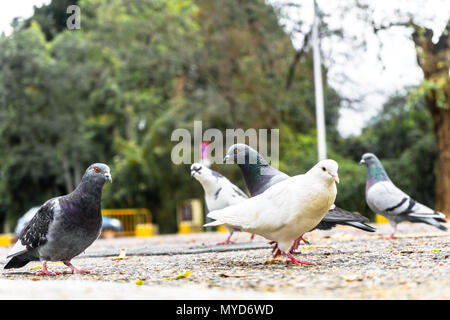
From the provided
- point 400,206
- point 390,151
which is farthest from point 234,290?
point 390,151

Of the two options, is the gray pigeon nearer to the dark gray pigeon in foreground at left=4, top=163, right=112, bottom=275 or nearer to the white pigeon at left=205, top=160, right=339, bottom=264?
the white pigeon at left=205, top=160, right=339, bottom=264

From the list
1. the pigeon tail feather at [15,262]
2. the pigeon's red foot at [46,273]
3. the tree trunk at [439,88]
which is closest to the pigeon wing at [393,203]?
the pigeon's red foot at [46,273]

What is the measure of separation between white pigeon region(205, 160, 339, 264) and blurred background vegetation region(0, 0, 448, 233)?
13.5 m

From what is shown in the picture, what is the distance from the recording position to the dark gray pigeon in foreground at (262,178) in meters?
5.38

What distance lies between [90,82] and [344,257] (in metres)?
20.9

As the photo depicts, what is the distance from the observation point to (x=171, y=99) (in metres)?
23.7

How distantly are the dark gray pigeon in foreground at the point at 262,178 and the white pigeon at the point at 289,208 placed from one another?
0.98m

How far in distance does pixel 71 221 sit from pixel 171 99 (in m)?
19.6

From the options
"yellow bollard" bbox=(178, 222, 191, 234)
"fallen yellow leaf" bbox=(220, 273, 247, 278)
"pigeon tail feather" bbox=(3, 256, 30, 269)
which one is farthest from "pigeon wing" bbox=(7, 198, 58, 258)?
"yellow bollard" bbox=(178, 222, 191, 234)

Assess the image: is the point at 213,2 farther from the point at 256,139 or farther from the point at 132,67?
the point at 256,139

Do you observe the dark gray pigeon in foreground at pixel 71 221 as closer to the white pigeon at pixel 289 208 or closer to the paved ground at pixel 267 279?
the paved ground at pixel 267 279

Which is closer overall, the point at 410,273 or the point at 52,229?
the point at 410,273

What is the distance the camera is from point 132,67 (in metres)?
20.0

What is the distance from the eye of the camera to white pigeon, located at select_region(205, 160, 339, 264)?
13.7 feet
